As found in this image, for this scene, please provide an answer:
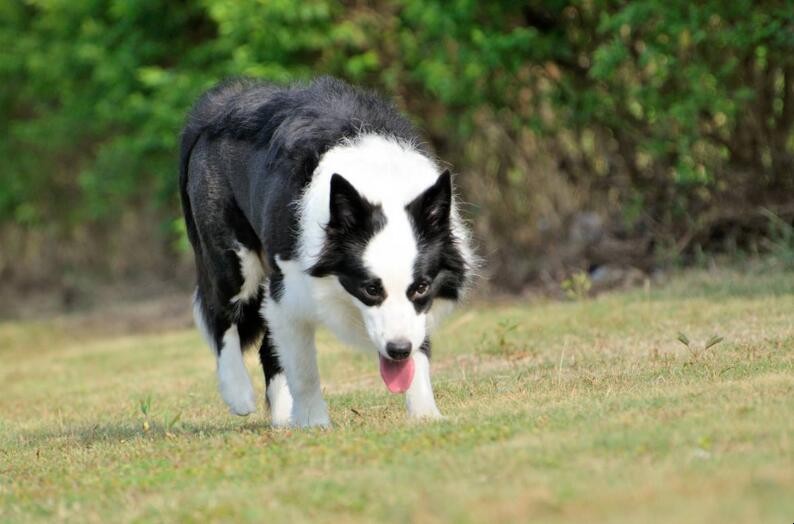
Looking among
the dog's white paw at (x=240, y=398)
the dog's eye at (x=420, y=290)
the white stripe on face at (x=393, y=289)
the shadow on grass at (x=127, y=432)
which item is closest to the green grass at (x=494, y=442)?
the shadow on grass at (x=127, y=432)

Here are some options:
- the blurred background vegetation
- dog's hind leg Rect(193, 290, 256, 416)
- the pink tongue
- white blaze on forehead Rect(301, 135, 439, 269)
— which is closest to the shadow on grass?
dog's hind leg Rect(193, 290, 256, 416)

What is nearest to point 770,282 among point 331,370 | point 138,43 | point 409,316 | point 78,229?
point 331,370

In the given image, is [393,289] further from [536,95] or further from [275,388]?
[536,95]

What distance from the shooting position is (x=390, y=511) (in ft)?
17.7

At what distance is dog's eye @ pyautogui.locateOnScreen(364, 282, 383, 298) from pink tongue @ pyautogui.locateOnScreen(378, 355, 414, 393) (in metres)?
0.42

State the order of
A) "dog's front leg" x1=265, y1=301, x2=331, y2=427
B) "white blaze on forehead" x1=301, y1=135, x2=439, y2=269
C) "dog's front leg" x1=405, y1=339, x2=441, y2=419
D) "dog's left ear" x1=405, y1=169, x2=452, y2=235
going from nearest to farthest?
"dog's left ear" x1=405, y1=169, x2=452, y2=235, "white blaze on forehead" x1=301, y1=135, x2=439, y2=269, "dog's front leg" x1=405, y1=339, x2=441, y2=419, "dog's front leg" x1=265, y1=301, x2=331, y2=427

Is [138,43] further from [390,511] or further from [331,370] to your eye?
[390,511]

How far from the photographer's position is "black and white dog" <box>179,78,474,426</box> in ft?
23.5

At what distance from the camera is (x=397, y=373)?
7418 mm

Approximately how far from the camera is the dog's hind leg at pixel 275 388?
8844 millimetres

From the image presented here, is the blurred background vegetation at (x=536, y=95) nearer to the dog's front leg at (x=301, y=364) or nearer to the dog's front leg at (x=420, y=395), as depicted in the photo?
the dog's front leg at (x=301, y=364)

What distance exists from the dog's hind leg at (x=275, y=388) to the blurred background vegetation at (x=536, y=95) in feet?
12.3

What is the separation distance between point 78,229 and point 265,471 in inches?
799

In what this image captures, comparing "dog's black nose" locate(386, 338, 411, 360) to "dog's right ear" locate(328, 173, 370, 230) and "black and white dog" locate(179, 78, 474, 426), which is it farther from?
"dog's right ear" locate(328, 173, 370, 230)
